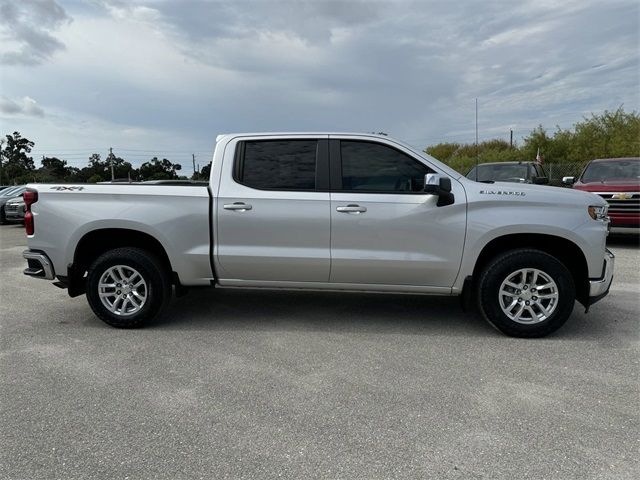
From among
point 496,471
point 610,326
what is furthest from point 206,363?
point 610,326

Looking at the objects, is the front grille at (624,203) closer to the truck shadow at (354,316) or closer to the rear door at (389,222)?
the truck shadow at (354,316)

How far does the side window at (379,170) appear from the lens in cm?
452

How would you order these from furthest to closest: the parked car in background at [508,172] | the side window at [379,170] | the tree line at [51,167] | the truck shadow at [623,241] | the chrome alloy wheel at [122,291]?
1. the tree line at [51,167]
2. the parked car in background at [508,172]
3. the truck shadow at [623,241]
4. the chrome alloy wheel at [122,291]
5. the side window at [379,170]

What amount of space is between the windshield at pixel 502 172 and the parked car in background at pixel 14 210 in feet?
46.3

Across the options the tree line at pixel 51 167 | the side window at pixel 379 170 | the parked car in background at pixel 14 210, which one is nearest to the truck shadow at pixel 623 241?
the side window at pixel 379 170

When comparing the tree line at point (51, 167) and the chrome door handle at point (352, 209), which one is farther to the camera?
the tree line at point (51, 167)

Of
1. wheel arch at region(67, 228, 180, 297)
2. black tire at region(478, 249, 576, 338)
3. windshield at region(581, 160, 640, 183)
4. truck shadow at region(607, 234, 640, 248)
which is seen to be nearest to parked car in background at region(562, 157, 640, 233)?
windshield at region(581, 160, 640, 183)

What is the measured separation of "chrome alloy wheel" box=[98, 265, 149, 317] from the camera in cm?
474

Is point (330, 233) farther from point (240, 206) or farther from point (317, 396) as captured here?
point (317, 396)

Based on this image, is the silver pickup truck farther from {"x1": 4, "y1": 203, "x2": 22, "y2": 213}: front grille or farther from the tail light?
{"x1": 4, "y1": 203, "x2": 22, "y2": 213}: front grille

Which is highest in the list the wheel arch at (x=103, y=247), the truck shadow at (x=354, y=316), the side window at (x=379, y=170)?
the side window at (x=379, y=170)

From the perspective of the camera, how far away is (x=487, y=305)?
4.40m

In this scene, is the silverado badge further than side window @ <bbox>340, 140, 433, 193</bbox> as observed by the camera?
Yes

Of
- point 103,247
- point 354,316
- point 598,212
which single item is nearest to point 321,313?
point 354,316
